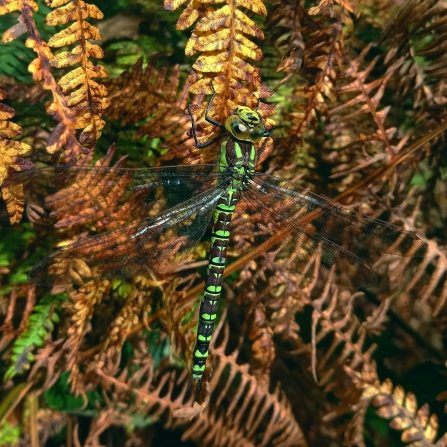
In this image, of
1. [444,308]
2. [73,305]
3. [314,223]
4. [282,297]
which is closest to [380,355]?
[444,308]

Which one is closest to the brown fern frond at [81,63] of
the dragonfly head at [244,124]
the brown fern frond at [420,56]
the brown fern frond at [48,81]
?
the brown fern frond at [48,81]

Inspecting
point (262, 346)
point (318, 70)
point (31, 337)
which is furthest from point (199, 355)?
point (318, 70)

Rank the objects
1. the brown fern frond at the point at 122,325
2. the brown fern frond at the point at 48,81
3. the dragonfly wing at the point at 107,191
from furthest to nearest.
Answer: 1. the brown fern frond at the point at 122,325
2. the dragonfly wing at the point at 107,191
3. the brown fern frond at the point at 48,81

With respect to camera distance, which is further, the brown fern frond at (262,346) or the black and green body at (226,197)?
the brown fern frond at (262,346)

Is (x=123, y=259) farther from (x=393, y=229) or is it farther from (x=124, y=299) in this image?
(x=393, y=229)

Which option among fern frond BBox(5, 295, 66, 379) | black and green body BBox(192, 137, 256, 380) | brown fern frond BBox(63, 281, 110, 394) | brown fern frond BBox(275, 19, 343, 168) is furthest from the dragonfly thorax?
fern frond BBox(5, 295, 66, 379)

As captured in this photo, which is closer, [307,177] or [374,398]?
[374,398]

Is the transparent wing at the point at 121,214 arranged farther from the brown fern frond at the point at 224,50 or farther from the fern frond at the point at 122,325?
the brown fern frond at the point at 224,50
